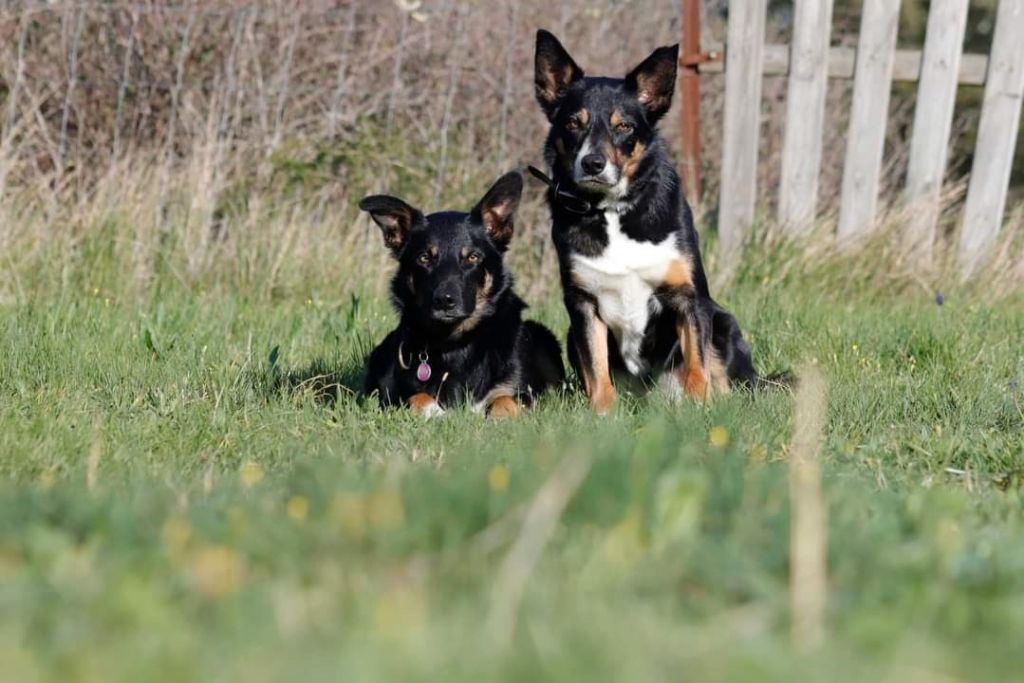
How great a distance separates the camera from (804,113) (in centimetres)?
842

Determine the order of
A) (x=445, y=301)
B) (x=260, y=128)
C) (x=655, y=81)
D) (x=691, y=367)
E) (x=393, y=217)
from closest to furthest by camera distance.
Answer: (x=445, y=301) → (x=691, y=367) → (x=655, y=81) → (x=393, y=217) → (x=260, y=128)

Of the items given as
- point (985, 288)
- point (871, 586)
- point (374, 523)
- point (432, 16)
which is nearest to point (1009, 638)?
point (871, 586)

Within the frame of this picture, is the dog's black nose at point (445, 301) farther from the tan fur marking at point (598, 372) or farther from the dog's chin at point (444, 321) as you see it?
the tan fur marking at point (598, 372)

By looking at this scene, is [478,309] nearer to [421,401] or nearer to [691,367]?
[421,401]

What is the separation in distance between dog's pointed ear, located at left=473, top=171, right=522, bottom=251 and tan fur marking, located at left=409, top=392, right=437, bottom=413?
2.51 feet

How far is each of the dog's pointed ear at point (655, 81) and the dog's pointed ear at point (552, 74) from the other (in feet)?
0.84

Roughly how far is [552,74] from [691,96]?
3.10 metres

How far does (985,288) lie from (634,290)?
126 inches

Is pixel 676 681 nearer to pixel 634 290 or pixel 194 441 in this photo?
pixel 194 441

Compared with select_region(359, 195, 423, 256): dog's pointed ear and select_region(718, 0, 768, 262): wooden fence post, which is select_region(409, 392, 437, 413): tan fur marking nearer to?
select_region(359, 195, 423, 256): dog's pointed ear

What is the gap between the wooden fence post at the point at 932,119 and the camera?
8180 millimetres

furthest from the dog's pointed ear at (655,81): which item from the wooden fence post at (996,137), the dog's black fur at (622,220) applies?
the wooden fence post at (996,137)

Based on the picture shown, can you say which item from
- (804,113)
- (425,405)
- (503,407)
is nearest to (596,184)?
(503,407)

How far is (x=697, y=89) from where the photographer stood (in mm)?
8719
